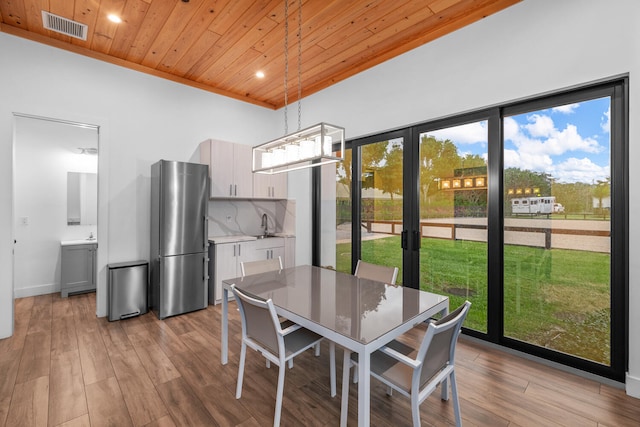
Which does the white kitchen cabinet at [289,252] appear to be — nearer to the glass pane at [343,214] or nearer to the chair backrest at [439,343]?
the glass pane at [343,214]

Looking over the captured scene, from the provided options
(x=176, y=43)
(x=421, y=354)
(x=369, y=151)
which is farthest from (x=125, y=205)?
(x=421, y=354)

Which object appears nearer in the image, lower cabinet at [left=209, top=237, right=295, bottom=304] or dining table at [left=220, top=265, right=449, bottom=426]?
dining table at [left=220, top=265, right=449, bottom=426]

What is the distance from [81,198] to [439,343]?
17.9 feet

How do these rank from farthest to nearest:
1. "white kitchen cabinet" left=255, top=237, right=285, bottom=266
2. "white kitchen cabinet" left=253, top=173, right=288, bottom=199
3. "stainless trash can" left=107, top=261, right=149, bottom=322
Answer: "white kitchen cabinet" left=253, top=173, right=288, bottom=199 < "white kitchen cabinet" left=255, top=237, right=285, bottom=266 < "stainless trash can" left=107, top=261, right=149, bottom=322

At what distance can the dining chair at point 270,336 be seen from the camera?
67.5 inches

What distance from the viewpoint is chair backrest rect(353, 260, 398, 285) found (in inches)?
103

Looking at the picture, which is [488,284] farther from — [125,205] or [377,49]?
Result: [125,205]

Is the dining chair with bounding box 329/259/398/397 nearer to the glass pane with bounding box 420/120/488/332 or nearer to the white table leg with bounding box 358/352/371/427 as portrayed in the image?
the glass pane with bounding box 420/120/488/332

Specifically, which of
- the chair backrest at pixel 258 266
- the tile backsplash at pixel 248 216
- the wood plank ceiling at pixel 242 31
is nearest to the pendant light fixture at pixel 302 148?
the wood plank ceiling at pixel 242 31

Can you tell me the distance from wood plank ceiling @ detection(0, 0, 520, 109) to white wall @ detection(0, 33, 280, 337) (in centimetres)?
20

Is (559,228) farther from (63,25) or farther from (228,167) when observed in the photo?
(63,25)

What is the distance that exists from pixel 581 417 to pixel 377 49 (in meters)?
3.67

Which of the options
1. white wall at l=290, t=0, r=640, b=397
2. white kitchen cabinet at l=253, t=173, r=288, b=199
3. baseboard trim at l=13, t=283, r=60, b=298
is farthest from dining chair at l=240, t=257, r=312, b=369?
baseboard trim at l=13, t=283, r=60, b=298

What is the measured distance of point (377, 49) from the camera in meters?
3.40
